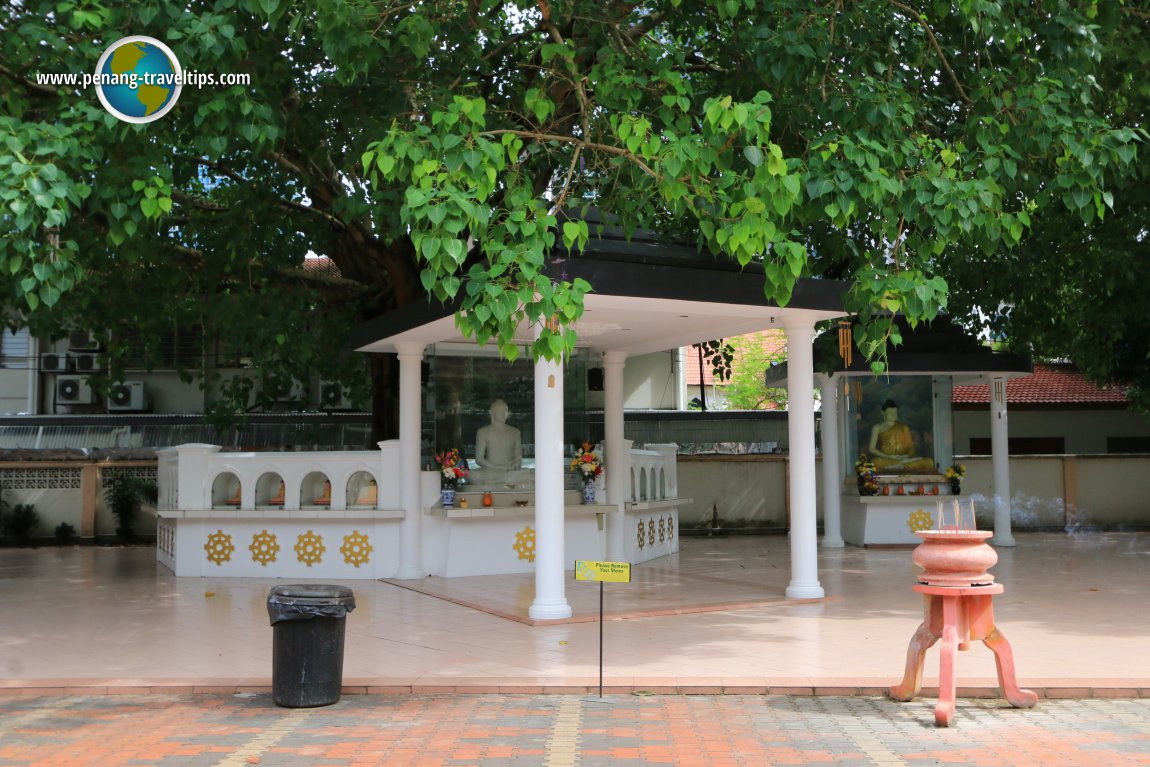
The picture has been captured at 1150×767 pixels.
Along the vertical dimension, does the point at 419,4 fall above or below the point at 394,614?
above

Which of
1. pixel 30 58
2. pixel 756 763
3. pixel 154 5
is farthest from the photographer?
pixel 30 58

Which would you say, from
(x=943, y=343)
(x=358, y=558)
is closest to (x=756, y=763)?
(x=358, y=558)

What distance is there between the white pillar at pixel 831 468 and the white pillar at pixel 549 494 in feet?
26.8

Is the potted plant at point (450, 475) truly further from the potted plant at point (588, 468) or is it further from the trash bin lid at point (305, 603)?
the trash bin lid at point (305, 603)

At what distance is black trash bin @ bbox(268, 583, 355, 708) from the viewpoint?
7434mm

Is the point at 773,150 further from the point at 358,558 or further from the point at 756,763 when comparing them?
the point at 358,558

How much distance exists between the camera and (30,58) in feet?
29.9

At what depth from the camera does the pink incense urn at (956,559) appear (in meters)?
7.11

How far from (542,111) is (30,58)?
411cm

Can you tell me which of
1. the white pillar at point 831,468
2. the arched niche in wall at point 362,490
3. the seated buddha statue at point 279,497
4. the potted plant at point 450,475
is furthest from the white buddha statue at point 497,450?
the white pillar at point 831,468

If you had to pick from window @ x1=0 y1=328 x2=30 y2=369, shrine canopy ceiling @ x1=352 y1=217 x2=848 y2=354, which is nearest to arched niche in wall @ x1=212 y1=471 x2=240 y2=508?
shrine canopy ceiling @ x1=352 y1=217 x2=848 y2=354

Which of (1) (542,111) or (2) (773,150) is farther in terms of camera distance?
(1) (542,111)

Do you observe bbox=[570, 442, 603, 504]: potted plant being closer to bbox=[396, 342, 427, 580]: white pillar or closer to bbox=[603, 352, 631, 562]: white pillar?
bbox=[603, 352, 631, 562]: white pillar

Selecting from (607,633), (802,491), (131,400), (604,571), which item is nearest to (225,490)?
(607,633)
